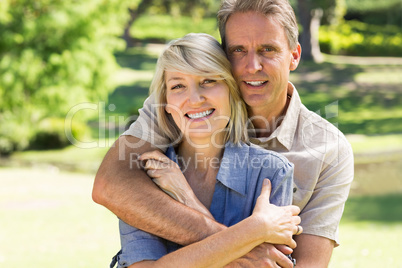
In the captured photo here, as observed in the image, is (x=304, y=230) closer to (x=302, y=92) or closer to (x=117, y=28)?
(x=117, y=28)

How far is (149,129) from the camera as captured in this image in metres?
2.87

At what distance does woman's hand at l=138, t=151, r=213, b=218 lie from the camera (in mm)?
2559

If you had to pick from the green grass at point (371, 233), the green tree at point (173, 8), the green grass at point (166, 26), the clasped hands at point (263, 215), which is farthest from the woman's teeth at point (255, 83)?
the green grass at point (166, 26)

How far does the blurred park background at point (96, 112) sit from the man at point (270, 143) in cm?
100

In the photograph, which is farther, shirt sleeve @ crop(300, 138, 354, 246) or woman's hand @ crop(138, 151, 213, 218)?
shirt sleeve @ crop(300, 138, 354, 246)

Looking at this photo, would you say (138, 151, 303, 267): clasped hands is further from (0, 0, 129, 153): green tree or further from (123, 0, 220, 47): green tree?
(123, 0, 220, 47): green tree

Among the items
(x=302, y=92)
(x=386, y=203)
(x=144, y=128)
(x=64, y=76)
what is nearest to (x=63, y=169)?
(x=64, y=76)

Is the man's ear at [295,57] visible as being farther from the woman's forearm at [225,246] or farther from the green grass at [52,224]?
the green grass at [52,224]

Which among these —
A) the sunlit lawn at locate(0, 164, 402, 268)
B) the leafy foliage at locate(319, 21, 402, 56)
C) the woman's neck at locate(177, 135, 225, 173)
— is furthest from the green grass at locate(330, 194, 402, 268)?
the leafy foliage at locate(319, 21, 402, 56)

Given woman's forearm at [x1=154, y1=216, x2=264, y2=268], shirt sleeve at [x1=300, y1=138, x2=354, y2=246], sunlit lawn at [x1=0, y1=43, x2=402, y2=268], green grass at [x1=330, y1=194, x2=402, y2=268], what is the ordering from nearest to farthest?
woman's forearm at [x1=154, y1=216, x2=264, y2=268] → shirt sleeve at [x1=300, y1=138, x2=354, y2=246] → green grass at [x1=330, y1=194, x2=402, y2=268] → sunlit lawn at [x1=0, y1=43, x2=402, y2=268]

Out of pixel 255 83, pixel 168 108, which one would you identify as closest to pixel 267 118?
pixel 255 83

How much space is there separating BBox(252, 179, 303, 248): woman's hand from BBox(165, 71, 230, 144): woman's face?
37cm

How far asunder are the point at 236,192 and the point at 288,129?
0.59m

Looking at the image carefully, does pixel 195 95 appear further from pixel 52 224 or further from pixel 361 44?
pixel 361 44
